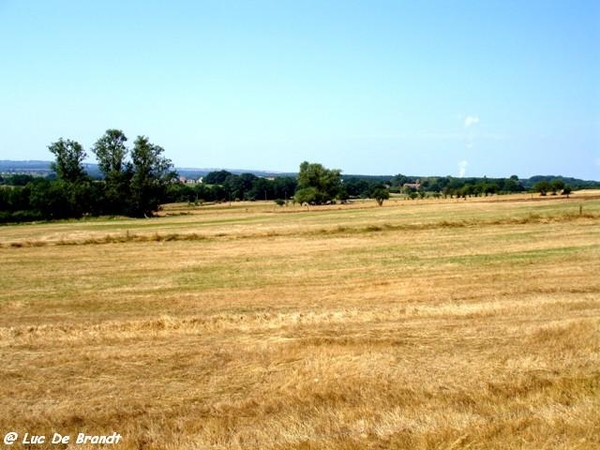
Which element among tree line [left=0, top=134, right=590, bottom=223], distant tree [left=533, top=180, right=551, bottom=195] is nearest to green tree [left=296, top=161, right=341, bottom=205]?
tree line [left=0, top=134, right=590, bottom=223]

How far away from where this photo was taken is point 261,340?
1061cm

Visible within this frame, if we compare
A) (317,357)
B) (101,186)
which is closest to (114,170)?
(101,186)

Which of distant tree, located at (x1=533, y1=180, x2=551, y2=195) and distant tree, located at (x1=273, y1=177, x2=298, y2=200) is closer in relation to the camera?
distant tree, located at (x1=533, y1=180, x2=551, y2=195)

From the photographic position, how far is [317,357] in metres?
8.87

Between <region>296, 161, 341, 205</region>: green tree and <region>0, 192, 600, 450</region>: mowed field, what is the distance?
91.4 meters

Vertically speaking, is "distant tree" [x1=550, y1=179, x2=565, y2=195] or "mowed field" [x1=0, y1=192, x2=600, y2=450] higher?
"distant tree" [x1=550, y1=179, x2=565, y2=195]

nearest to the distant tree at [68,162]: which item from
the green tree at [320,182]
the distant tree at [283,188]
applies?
the green tree at [320,182]

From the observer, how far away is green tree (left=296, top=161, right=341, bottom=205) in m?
115

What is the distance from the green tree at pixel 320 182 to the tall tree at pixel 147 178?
29.1 metres

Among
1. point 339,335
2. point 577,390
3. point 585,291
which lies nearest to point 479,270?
point 585,291

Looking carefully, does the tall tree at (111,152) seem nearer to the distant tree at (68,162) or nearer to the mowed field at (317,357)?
the distant tree at (68,162)

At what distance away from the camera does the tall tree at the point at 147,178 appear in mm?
92875

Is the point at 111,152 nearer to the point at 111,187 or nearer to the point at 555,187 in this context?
the point at 111,187

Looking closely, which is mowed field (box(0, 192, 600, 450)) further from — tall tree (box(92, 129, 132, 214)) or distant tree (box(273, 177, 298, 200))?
distant tree (box(273, 177, 298, 200))
